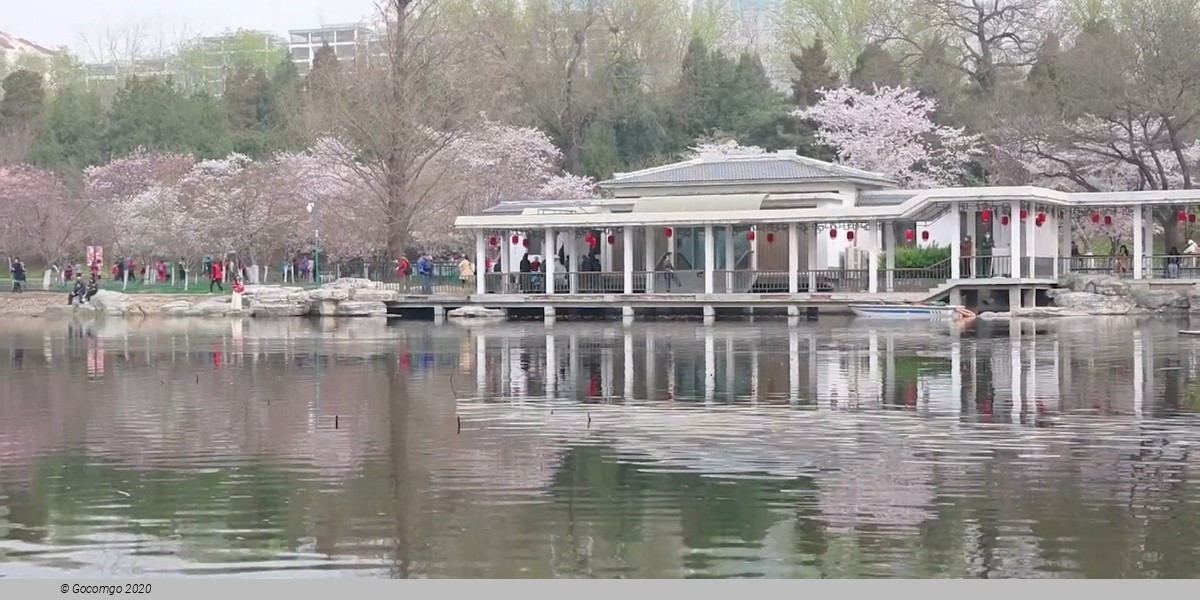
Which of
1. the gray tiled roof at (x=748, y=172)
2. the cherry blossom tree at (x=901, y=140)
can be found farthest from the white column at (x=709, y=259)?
the cherry blossom tree at (x=901, y=140)

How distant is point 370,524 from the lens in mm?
12547

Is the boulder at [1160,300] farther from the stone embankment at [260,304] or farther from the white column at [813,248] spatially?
the stone embankment at [260,304]

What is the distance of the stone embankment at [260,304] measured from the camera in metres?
49.2

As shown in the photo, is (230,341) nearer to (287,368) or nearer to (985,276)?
(287,368)

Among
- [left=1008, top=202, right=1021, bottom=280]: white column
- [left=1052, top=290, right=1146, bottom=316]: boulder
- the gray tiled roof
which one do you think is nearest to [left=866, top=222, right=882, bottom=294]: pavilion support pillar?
[left=1008, top=202, right=1021, bottom=280]: white column

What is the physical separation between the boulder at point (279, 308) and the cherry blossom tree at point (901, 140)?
24.2 m

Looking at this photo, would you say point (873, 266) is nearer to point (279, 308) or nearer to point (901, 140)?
point (279, 308)

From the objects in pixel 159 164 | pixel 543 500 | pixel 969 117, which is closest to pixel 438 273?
pixel 159 164

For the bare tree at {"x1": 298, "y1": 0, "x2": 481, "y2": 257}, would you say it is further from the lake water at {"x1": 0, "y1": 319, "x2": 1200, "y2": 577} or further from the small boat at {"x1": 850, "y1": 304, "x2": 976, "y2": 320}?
the lake water at {"x1": 0, "y1": 319, "x2": 1200, "y2": 577}

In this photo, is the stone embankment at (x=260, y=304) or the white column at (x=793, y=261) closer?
the white column at (x=793, y=261)

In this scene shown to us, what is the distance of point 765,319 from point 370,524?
32105 mm

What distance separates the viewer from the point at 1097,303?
42.4 metres

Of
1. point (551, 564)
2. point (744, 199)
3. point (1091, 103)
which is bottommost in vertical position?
point (551, 564)

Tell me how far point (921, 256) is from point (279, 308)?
19896 millimetres
